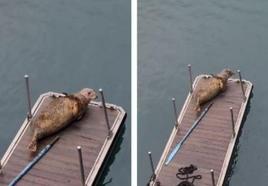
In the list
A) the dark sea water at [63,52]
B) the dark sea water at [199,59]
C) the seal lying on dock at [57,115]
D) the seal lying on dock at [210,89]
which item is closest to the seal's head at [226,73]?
the seal lying on dock at [210,89]

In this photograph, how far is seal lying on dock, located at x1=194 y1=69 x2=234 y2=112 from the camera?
18.3 meters

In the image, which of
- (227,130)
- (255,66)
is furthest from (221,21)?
(227,130)

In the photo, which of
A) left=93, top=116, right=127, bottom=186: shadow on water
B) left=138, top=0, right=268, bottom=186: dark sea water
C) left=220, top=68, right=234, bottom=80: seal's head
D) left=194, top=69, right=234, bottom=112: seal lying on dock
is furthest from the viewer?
left=220, top=68, right=234, bottom=80: seal's head

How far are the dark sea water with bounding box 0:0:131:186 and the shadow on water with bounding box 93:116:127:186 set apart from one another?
0.08 metres

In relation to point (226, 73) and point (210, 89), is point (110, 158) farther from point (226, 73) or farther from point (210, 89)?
point (226, 73)

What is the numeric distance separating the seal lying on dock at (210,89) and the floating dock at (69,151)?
2.70m

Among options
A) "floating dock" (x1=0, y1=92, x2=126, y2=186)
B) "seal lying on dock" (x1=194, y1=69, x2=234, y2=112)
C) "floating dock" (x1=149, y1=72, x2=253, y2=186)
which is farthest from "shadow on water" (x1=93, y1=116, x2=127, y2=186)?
"seal lying on dock" (x1=194, y1=69, x2=234, y2=112)

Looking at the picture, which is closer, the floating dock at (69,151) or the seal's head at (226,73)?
the floating dock at (69,151)

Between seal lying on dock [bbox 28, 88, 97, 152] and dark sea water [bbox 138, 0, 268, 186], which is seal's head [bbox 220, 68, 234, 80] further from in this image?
seal lying on dock [bbox 28, 88, 97, 152]

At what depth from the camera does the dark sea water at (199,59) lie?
17.6 m

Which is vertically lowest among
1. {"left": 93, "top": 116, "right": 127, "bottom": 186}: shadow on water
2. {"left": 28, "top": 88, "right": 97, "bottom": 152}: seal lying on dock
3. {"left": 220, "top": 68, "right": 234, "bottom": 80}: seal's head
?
{"left": 93, "top": 116, "right": 127, "bottom": 186}: shadow on water

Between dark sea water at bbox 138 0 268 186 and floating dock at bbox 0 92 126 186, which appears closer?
floating dock at bbox 0 92 126 186

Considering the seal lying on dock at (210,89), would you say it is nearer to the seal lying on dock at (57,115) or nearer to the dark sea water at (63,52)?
the dark sea water at (63,52)

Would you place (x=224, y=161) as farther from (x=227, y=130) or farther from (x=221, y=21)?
(x=221, y=21)
